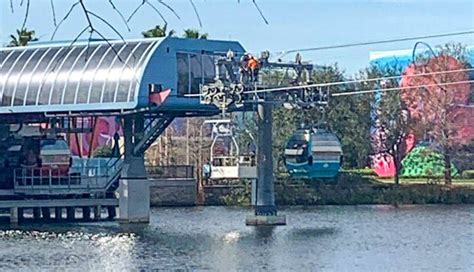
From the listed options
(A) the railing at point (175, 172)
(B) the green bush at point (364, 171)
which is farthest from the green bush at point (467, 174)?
→ (A) the railing at point (175, 172)

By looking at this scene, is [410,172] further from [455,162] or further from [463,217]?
[463,217]

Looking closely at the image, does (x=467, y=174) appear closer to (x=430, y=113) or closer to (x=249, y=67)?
(x=430, y=113)

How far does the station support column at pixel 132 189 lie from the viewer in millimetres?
55031


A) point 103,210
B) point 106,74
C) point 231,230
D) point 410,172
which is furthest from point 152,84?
point 410,172

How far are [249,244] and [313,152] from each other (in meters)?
6.73

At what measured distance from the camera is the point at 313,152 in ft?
162

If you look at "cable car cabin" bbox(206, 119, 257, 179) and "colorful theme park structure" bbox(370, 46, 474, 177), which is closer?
"cable car cabin" bbox(206, 119, 257, 179)

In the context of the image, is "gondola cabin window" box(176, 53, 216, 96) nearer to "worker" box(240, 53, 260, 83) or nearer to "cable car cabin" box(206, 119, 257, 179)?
"cable car cabin" box(206, 119, 257, 179)

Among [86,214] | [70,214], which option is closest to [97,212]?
[86,214]

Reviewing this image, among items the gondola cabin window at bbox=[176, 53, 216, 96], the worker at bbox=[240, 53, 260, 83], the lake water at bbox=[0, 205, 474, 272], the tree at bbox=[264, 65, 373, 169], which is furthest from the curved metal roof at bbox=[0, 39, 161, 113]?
the tree at bbox=[264, 65, 373, 169]

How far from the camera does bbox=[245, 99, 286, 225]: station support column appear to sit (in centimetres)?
5319

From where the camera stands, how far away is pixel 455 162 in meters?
80.6

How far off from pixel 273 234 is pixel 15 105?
15.3 meters

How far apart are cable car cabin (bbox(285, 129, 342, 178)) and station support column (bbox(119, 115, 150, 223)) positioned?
753 centimetres
